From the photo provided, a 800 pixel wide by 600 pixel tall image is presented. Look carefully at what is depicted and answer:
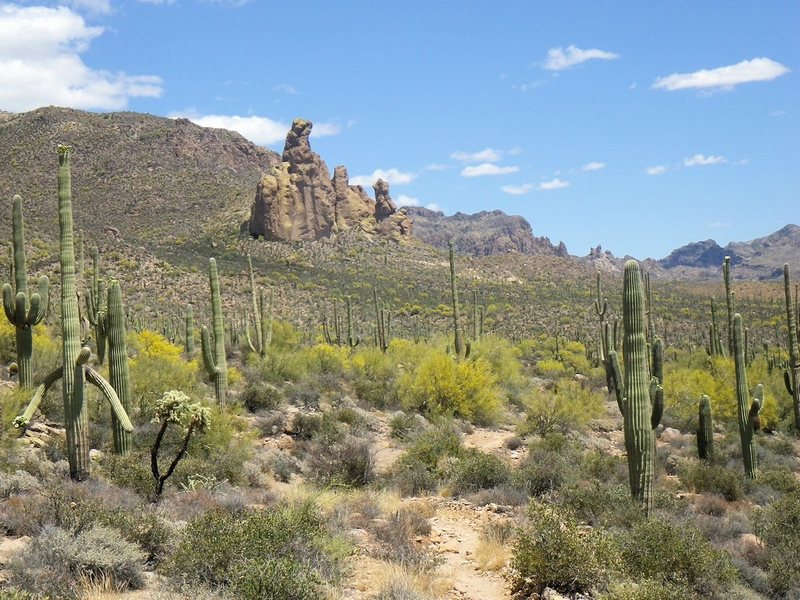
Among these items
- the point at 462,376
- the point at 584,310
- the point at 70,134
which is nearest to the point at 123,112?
the point at 70,134

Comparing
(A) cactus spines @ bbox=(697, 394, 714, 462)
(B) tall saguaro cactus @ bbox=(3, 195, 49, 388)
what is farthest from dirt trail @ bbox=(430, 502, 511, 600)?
(B) tall saguaro cactus @ bbox=(3, 195, 49, 388)

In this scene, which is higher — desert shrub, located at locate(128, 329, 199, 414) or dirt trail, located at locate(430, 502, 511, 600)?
desert shrub, located at locate(128, 329, 199, 414)

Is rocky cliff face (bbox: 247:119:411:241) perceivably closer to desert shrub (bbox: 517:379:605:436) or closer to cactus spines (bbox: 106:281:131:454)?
desert shrub (bbox: 517:379:605:436)

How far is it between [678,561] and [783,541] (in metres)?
2.50

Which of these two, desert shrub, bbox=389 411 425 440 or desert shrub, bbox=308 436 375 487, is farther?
desert shrub, bbox=389 411 425 440

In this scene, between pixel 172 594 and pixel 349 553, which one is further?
pixel 349 553

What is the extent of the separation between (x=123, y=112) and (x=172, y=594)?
11423 centimetres

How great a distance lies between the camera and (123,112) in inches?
4210

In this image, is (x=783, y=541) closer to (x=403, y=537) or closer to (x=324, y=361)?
(x=403, y=537)

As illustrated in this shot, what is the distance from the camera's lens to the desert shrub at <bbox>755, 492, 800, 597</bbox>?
8.15m

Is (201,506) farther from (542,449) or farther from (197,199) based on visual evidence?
(197,199)

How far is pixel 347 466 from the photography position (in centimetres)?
1288

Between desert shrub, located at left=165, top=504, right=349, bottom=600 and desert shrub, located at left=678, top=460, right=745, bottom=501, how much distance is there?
Answer: 9.05 m

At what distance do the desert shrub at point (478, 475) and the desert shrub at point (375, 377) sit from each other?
9863mm
